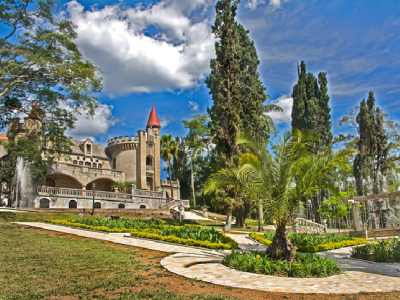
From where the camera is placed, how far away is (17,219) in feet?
68.3

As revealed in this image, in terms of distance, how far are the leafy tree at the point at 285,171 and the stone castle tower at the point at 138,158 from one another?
1502 inches

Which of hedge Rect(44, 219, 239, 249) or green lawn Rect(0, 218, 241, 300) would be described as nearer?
green lawn Rect(0, 218, 241, 300)

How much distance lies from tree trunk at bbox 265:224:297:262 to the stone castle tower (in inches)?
1526

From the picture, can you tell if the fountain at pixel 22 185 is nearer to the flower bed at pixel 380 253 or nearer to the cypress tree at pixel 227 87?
the cypress tree at pixel 227 87

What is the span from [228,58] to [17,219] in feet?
62.4

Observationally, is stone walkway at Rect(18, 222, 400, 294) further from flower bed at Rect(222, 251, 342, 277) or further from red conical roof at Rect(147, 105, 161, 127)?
red conical roof at Rect(147, 105, 161, 127)

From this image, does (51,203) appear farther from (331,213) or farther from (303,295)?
(303,295)

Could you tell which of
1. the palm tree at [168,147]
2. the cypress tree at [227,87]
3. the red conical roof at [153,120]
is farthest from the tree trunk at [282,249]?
the red conical roof at [153,120]

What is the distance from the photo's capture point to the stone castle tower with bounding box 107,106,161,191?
47.1m

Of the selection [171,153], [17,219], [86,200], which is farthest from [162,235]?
[171,153]

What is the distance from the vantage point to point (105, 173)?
1638 inches

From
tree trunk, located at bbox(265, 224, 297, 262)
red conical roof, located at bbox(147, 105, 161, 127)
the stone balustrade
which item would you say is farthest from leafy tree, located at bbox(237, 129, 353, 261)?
red conical roof, located at bbox(147, 105, 161, 127)

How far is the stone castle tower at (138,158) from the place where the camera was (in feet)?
155

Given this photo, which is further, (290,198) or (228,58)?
(228,58)
